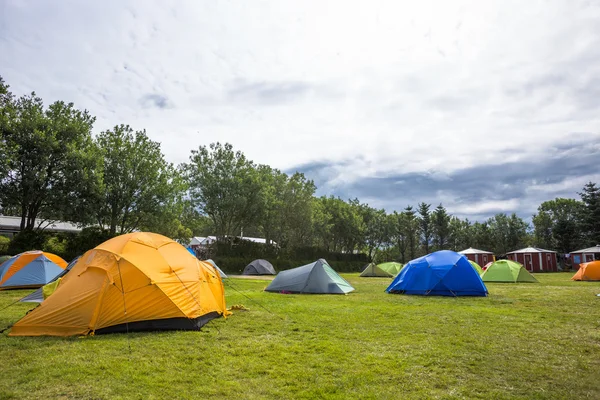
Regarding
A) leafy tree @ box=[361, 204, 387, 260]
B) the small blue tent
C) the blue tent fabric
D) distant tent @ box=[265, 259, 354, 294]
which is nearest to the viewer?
the small blue tent

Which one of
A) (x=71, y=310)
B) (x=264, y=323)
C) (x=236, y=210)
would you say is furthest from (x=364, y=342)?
(x=236, y=210)

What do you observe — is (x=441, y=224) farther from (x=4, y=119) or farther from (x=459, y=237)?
(x=4, y=119)

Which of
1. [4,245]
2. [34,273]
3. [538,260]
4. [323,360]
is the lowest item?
[323,360]

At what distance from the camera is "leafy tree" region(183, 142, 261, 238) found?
122ft

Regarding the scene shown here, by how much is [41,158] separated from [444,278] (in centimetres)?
2625

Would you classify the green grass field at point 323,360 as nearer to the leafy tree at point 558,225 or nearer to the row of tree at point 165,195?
the row of tree at point 165,195

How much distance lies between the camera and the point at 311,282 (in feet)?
53.9

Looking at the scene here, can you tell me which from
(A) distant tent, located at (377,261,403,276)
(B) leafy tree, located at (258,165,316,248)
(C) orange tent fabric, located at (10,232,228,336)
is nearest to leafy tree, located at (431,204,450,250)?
(B) leafy tree, located at (258,165,316,248)

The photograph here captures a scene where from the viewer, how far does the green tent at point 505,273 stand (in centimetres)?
2420

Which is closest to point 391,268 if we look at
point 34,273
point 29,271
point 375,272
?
point 375,272

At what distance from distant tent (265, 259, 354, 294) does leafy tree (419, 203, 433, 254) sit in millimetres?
55334

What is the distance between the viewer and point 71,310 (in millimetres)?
7535

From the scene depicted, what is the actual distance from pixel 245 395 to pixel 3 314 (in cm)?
873

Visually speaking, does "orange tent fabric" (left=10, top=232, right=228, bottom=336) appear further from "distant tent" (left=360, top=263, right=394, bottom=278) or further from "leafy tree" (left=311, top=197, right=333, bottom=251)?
"leafy tree" (left=311, top=197, right=333, bottom=251)
